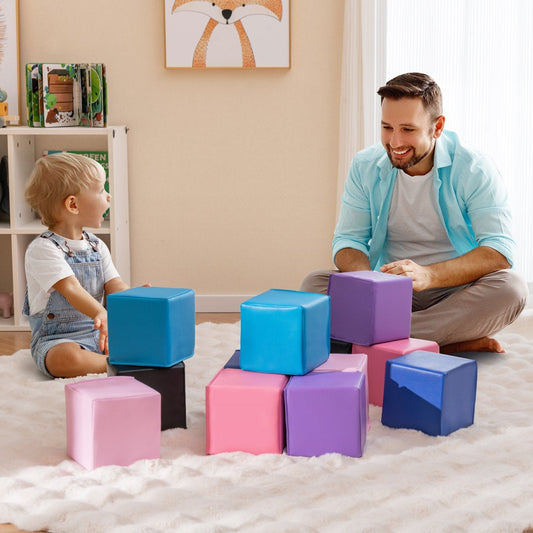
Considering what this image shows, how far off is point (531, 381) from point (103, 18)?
6.94 ft

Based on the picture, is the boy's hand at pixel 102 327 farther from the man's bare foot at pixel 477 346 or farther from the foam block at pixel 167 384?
the man's bare foot at pixel 477 346

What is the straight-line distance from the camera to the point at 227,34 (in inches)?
122

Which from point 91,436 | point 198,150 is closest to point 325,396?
point 91,436

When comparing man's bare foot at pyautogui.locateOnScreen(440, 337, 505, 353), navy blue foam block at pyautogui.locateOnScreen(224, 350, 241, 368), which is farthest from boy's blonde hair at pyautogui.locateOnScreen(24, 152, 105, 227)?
man's bare foot at pyautogui.locateOnScreen(440, 337, 505, 353)

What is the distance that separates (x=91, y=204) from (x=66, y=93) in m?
0.81

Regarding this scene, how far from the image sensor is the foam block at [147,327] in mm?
1738

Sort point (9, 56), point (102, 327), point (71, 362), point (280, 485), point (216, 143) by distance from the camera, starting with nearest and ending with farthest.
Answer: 1. point (280, 485)
2. point (102, 327)
3. point (71, 362)
4. point (9, 56)
5. point (216, 143)

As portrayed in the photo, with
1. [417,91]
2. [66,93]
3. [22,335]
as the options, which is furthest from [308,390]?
[66,93]

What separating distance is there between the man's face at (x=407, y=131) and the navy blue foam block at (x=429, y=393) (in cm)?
72

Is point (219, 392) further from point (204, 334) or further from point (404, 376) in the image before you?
point (204, 334)

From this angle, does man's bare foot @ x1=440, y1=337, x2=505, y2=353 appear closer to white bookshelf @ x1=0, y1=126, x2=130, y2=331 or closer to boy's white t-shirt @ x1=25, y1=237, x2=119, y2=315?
boy's white t-shirt @ x1=25, y1=237, x2=119, y2=315

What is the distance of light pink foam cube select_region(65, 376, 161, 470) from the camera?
1.55m

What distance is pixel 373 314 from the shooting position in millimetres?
1904

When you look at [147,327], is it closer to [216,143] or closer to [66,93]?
[66,93]
